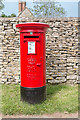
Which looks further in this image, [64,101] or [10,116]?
[64,101]

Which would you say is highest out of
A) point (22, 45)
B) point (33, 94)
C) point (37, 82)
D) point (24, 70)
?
point (22, 45)

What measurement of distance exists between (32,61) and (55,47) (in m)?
2.00

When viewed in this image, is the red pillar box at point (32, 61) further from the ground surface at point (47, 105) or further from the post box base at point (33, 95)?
the ground surface at point (47, 105)

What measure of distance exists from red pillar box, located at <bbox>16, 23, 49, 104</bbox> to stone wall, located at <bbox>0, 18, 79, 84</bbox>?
1669 mm

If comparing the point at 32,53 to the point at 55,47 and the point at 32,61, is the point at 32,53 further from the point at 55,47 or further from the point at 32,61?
the point at 55,47

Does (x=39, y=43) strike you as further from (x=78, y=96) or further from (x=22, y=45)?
(x=78, y=96)

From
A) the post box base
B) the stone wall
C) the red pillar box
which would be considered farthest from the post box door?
the stone wall

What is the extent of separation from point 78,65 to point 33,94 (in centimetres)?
243

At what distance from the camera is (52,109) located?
12.8 ft

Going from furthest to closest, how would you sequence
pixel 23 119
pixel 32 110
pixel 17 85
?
1. pixel 17 85
2. pixel 32 110
3. pixel 23 119

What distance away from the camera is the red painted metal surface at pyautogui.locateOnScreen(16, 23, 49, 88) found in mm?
3994

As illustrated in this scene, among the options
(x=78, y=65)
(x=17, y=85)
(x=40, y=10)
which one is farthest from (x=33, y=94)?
(x=40, y=10)

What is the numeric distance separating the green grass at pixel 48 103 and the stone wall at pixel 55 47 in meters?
0.64

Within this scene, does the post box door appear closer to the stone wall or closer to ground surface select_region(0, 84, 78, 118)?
ground surface select_region(0, 84, 78, 118)
